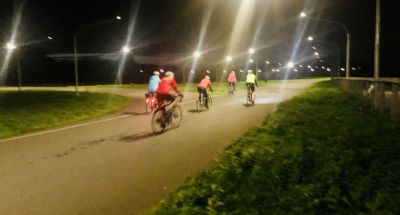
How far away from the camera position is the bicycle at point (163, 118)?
13102mm

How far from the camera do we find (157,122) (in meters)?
13.2

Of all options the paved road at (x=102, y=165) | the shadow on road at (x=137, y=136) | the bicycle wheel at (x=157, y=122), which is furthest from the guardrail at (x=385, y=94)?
the shadow on road at (x=137, y=136)

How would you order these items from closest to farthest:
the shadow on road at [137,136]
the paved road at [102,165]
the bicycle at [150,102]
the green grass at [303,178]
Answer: the green grass at [303,178], the paved road at [102,165], the shadow on road at [137,136], the bicycle at [150,102]

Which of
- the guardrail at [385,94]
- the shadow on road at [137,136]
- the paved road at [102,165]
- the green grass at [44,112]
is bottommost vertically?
the paved road at [102,165]

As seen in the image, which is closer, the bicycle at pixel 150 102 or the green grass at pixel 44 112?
the green grass at pixel 44 112

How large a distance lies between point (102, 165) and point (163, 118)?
478 centimetres

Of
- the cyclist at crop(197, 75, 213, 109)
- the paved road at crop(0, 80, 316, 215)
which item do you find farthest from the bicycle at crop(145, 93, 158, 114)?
the paved road at crop(0, 80, 316, 215)

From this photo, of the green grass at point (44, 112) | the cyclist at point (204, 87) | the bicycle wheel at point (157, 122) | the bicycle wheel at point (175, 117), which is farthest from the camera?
the cyclist at point (204, 87)

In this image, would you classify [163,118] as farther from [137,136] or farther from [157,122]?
[137,136]

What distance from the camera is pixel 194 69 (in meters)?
87.4

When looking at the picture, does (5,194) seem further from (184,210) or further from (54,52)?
(54,52)

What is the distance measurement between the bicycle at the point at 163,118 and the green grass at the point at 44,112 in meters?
5.03

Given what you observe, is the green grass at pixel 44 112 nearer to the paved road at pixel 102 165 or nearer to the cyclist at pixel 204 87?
the paved road at pixel 102 165

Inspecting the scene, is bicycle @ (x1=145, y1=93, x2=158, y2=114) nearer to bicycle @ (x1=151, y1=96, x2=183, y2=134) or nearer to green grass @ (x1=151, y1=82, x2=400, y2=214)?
bicycle @ (x1=151, y1=96, x2=183, y2=134)
